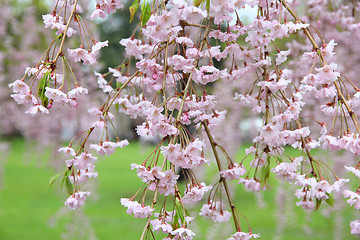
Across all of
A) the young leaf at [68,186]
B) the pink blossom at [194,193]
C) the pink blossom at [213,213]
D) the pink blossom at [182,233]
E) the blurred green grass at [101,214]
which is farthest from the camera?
the blurred green grass at [101,214]

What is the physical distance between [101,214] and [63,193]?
5066mm

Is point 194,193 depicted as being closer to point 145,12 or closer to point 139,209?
point 139,209

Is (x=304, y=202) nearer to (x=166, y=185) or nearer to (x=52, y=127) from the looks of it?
(x=166, y=185)

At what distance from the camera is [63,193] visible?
450cm

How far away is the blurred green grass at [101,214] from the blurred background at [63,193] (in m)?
0.02

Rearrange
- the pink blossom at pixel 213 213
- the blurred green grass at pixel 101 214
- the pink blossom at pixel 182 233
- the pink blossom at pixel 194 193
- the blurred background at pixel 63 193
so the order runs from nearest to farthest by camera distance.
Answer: the pink blossom at pixel 182 233
the pink blossom at pixel 194 193
the pink blossom at pixel 213 213
the blurred background at pixel 63 193
the blurred green grass at pixel 101 214

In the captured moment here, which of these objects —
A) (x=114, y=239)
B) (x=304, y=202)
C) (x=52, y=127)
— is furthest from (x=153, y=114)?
(x=114, y=239)

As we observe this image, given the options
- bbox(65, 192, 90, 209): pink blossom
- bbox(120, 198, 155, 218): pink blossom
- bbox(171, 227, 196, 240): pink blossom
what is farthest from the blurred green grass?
bbox(171, 227, 196, 240): pink blossom

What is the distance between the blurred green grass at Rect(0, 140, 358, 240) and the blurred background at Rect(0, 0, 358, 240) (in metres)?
0.02

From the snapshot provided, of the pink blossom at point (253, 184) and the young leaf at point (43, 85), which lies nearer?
the young leaf at point (43, 85)

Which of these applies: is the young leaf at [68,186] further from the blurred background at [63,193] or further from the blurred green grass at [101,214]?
the blurred green grass at [101,214]

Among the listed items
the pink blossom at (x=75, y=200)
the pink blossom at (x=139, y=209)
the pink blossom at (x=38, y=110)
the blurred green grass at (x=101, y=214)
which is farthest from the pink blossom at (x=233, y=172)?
the blurred green grass at (x=101, y=214)

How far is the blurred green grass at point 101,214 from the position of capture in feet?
24.8

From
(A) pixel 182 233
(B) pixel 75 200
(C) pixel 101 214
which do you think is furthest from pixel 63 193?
(C) pixel 101 214
